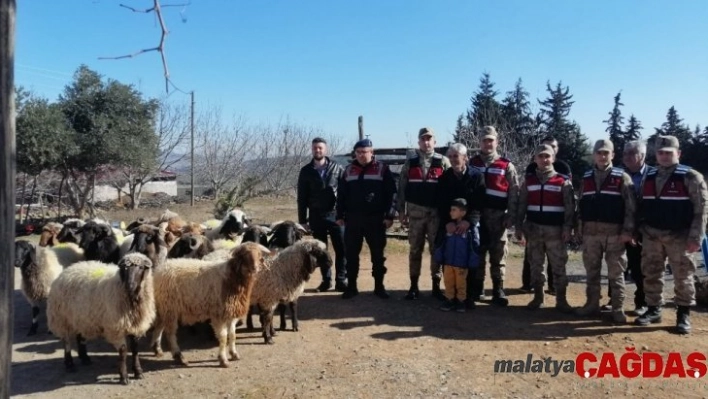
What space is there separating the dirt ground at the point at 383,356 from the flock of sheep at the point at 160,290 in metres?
0.29

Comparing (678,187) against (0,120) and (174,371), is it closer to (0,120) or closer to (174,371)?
(174,371)

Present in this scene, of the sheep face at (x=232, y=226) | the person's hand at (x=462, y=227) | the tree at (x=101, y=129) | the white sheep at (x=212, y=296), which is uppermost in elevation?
the tree at (x=101, y=129)

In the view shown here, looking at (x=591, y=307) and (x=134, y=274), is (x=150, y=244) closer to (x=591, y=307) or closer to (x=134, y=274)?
(x=134, y=274)

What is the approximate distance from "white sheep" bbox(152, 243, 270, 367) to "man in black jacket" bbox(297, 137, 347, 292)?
263cm

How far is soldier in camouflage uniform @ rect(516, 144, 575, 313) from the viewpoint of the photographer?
22.9 ft

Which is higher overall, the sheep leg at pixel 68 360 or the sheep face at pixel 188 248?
the sheep face at pixel 188 248

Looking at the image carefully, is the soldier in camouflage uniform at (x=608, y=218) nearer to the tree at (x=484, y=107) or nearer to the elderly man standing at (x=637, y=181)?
the elderly man standing at (x=637, y=181)

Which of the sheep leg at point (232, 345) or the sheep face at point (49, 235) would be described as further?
the sheep face at point (49, 235)

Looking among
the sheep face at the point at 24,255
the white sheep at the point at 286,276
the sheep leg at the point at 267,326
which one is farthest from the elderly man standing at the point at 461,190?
the sheep face at the point at 24,255

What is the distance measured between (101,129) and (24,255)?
11.1 metres

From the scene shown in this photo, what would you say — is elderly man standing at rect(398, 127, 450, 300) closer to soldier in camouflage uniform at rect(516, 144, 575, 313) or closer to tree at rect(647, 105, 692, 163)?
soldier in camouflage uniform at rect(516, 144, 575, 313)

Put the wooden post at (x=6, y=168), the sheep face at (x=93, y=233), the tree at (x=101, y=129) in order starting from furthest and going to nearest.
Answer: the tree at (x=101, y=129), the sheep face at (x=93, y=233), the wooden post at (x=6, y=168)

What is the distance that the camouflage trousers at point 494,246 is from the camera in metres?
7.45

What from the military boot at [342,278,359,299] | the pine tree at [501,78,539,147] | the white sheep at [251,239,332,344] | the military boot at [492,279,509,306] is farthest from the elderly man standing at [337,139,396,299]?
the pine tree at [501,78,539,147]
